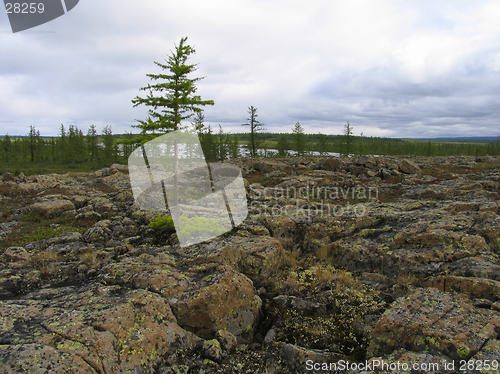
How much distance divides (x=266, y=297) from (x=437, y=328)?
4.44 meters

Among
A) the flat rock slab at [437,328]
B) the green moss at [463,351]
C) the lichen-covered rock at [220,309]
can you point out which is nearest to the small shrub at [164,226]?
the lichen-covered rock at [220,309]

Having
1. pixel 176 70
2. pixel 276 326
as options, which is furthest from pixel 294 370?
pixel 176 70

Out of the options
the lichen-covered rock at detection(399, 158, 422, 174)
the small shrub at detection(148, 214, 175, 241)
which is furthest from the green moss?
the lichen-covered rock at detection(399, 158, 422, 174)

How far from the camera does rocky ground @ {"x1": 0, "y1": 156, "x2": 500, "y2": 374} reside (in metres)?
4.81

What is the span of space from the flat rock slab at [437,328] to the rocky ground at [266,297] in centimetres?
2

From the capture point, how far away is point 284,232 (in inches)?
497

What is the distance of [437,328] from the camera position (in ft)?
16.4

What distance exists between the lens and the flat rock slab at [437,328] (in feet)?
15.2

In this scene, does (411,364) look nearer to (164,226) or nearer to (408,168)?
(164,226)

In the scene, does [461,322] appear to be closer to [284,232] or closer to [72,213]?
[284,232]

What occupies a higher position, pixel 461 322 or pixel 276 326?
pixel 461 322

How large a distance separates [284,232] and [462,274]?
697cm

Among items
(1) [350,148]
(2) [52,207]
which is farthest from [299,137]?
(2) [52,207]

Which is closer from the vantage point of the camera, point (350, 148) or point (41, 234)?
point (41, 234)
